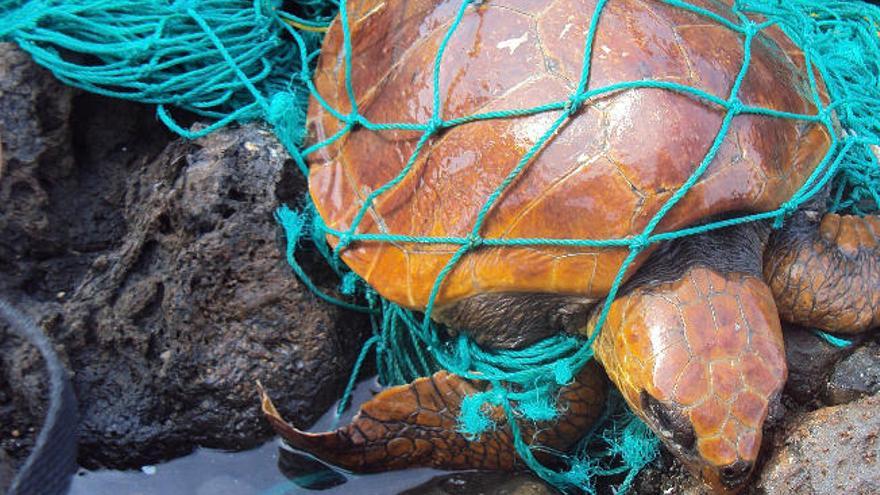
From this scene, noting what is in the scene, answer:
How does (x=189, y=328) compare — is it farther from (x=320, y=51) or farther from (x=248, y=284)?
(x=320, y=51)

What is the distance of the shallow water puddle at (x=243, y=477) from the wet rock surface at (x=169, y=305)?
0.14 ft

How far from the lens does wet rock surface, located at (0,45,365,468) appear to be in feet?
7.24

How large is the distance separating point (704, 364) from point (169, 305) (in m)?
1.37

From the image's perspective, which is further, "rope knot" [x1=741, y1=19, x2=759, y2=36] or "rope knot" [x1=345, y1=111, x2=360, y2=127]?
"rope knot" [x1=345, y1=111, x2=360, y2=127]

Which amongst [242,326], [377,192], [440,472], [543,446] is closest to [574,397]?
[543,446]

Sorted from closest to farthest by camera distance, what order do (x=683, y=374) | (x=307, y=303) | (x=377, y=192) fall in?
(x=683, y=374) < (x=377, y=192) < (x=307, y=303)

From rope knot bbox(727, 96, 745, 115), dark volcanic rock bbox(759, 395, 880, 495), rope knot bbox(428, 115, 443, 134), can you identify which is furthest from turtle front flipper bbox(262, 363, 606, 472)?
rope knot bbox(727, 96, 745, 115)

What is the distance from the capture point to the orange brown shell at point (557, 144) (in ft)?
6.08

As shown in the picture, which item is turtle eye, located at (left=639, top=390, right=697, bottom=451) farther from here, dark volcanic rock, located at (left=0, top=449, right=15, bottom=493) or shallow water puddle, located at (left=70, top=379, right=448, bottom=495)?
dark volcanic rock, located at (left=0, top=449, right=15, bottom=493)

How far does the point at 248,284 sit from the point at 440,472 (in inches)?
29.3

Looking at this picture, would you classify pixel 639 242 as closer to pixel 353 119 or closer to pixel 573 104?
pixel 573 104

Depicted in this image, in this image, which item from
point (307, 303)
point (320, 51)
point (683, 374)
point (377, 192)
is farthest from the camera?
point (320, 51)

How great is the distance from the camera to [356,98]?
2293 mm

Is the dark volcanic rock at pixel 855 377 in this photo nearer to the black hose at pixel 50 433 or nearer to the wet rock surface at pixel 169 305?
the wet rock surface at pixel 169 305
